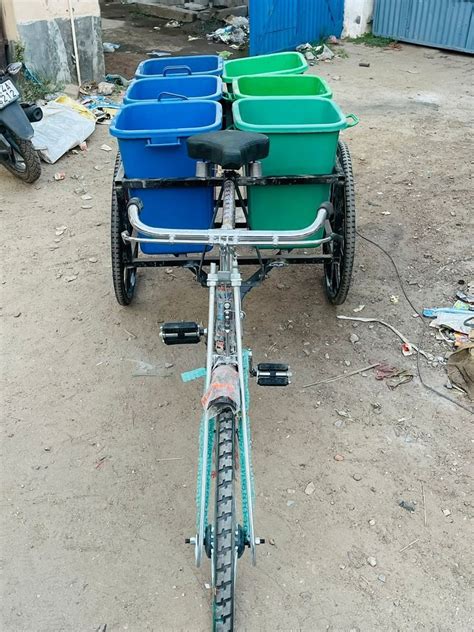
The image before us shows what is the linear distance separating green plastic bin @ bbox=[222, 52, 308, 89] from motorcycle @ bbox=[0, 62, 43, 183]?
1.86m

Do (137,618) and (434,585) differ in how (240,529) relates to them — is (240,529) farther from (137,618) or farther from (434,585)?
(434,585)

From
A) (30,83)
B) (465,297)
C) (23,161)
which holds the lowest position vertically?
(465,297)

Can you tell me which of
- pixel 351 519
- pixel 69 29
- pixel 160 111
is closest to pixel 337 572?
pixel 351 519

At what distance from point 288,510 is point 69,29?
621 centimetres

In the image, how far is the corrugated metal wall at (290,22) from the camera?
8203mm

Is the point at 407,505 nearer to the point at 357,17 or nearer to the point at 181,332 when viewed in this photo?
the point at 181,332

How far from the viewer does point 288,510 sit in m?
2.42

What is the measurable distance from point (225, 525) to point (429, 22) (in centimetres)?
923

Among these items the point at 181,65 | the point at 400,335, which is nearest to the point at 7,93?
the point at 181,65

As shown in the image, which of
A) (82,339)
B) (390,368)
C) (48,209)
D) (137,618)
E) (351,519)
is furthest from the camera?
(48,209)

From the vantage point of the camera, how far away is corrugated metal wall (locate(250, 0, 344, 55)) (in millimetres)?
8203

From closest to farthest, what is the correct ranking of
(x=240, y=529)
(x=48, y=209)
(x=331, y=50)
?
(x=240, y=529) → (x=48, y=209) → (x=331, y=50)

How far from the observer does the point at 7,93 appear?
15.1 feet

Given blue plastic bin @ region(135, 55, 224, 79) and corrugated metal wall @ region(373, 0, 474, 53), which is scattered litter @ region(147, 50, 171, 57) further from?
blue plastic bin @ region(135, 55, 224, 79)
